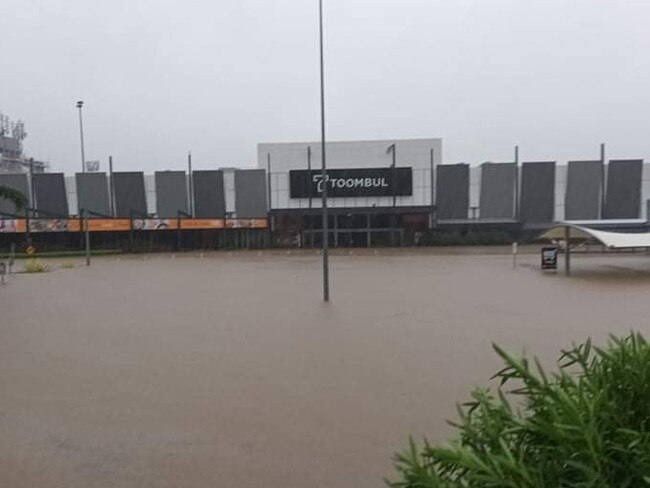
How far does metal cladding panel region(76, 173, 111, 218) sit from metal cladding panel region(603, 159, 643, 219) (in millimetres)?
44486

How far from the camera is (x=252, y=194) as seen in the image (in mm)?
57219

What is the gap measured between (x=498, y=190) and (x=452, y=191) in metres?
4.07

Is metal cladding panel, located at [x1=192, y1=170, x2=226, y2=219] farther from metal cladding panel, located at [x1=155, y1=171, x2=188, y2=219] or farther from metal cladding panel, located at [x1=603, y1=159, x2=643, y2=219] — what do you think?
metal cladding panel, located at [x1=603, y1=159, x2=643, y2=219]

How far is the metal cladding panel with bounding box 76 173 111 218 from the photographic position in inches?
2266

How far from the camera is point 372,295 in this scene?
19.1 metres

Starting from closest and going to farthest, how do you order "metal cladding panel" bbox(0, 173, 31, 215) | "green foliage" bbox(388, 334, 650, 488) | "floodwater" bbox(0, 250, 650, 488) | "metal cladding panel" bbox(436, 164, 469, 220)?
"green foliage" bbox(388, 334, 650, 488) < "floodwater" bbox(0, 250, 650, 488) < "metal cladding panel" bbox(436, 164, 469, 220) < "metal cladding panel" bbox(0, 173, 31, 215)

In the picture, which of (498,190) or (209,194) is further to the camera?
(209,194)

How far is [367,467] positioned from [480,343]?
6.22m

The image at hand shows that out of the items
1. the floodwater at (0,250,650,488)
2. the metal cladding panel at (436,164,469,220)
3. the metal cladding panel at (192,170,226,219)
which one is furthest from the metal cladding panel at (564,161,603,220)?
the floodwater at (0,250,650,488)

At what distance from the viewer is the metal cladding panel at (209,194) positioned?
57.3 meters

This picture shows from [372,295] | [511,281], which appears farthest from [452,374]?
[511,281]

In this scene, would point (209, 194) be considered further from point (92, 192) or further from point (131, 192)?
point (92, 192)

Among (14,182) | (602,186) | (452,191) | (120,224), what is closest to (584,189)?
(602,186)

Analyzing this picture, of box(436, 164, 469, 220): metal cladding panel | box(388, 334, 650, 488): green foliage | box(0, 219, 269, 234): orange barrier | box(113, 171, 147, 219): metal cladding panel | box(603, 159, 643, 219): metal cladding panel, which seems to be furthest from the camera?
box(113, 171, 147, 219): metal cladding panel
